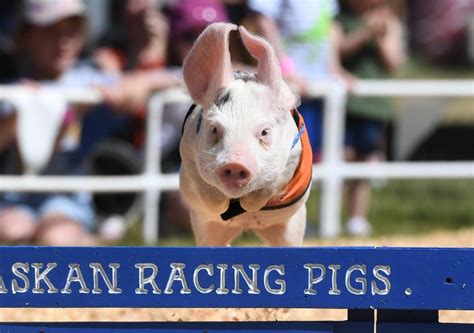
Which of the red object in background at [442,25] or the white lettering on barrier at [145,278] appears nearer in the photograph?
the white lettering on barrier at [145,278]

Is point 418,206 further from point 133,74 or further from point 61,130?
point 61,130

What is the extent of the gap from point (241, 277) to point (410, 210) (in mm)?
5518

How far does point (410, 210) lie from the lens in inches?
352

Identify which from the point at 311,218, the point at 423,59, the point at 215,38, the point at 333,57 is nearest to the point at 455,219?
the point at 311,218

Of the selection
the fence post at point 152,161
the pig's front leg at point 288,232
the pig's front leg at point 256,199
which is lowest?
the pig's front leg at point 256,199

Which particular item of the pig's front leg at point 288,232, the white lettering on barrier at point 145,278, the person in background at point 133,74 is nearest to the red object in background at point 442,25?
the person in background at point 133,74

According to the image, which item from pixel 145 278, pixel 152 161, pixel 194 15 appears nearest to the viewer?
pixel 145 278

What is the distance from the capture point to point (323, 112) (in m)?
7.62

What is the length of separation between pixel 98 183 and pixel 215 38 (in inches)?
128

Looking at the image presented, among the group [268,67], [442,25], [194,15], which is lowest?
[268,67]

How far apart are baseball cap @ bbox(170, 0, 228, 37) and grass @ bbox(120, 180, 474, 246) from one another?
139cm

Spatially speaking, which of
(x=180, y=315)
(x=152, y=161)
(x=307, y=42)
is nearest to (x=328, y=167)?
(x=307, y=42)

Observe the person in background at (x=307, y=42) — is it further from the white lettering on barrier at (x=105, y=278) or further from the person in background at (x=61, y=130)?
the white lettering on barrier at (x=105, y=278)

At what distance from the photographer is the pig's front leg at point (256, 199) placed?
389 centimetres
